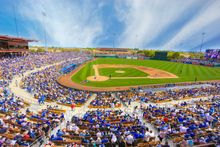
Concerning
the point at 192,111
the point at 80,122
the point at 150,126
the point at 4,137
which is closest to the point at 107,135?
the point at 80,122

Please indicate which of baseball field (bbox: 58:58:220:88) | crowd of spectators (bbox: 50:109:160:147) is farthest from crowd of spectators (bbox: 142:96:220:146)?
baseball field (bbox: 58:58:220:88)

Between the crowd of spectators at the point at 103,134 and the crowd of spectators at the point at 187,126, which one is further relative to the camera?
the crowd of spectators at the point at 187,126

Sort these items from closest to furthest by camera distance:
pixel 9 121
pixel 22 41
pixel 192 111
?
1. pixel 9 121
2. pixel 192 111
3. pixel 22 41

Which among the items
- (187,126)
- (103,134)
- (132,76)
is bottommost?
(187,126)

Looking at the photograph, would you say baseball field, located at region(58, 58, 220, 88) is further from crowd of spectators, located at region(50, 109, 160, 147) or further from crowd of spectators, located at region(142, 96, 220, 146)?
crowd of spectators, located at region(50, 109, 160, 147)

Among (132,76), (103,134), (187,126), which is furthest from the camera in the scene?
(132,76)

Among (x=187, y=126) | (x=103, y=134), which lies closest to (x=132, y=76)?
(x=187, y=126)

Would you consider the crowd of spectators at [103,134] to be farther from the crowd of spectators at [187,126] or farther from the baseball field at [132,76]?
the baseball field at [132,76]

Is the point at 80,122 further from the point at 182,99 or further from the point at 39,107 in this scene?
the point at 182,99

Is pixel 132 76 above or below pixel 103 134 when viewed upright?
above

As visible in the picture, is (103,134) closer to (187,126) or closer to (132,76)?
(187,126)

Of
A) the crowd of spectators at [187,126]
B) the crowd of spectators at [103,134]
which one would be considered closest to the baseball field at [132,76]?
the crowd of spectators at [187,126]
